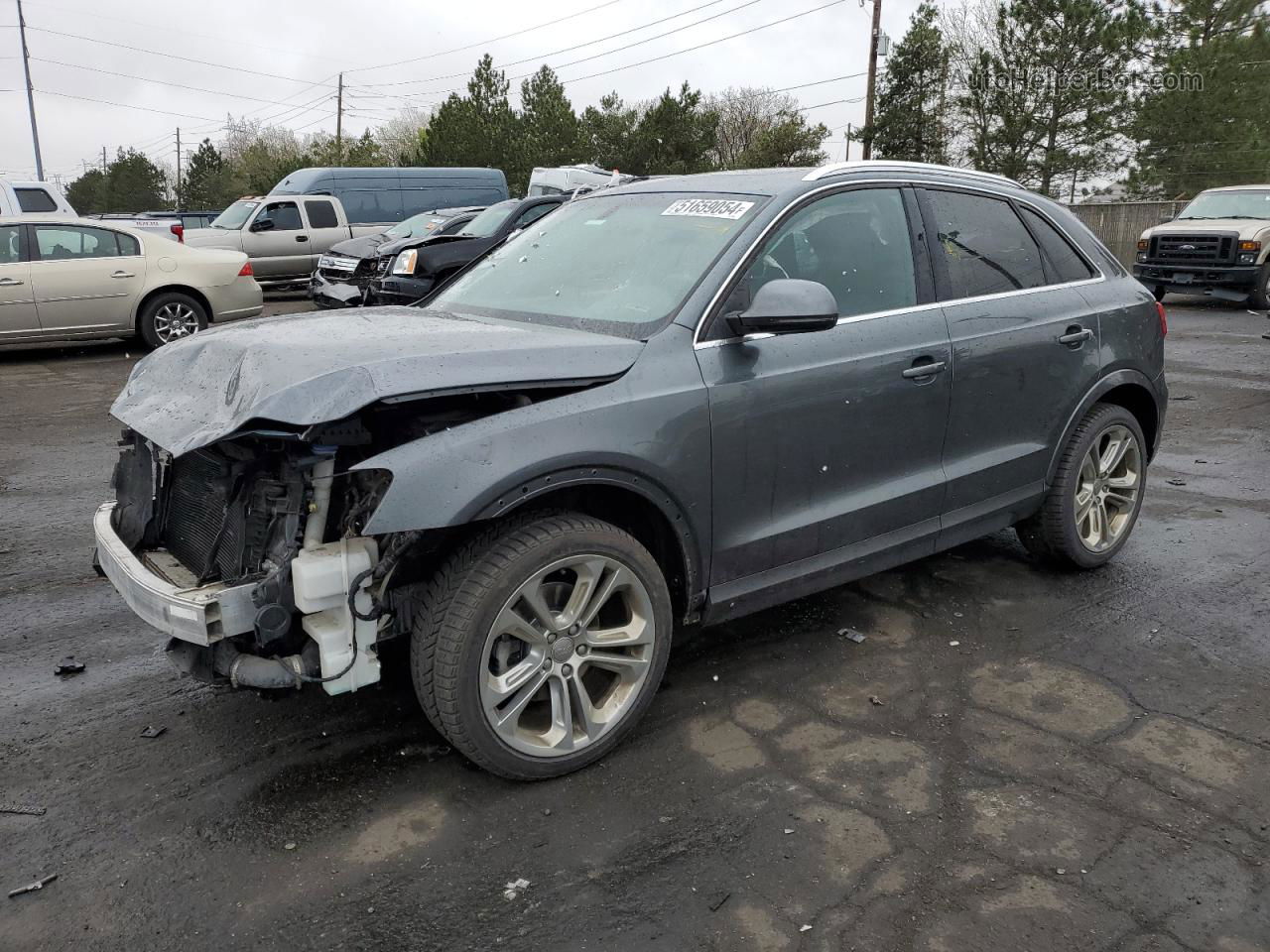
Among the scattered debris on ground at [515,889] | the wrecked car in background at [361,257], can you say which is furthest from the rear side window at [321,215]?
the scattered debris on ground at [515,889]

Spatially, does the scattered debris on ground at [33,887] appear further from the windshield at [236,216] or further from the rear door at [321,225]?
the windshield at [236,216]

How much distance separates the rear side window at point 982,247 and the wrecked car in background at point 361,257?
1008 centimetres

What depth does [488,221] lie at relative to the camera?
13648 mm

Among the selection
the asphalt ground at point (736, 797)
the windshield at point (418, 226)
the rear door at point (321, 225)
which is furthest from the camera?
the rear door at point (321, 225)

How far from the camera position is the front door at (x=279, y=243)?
1925 centimetres

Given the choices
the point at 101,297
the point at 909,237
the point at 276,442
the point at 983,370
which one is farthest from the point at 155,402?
the point at 101,297

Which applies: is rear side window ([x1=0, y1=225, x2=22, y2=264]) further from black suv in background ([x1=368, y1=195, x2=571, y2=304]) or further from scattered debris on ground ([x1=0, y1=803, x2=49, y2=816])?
scattered debris on ground ([x1=0, y1=803, x2=49, y2=816])

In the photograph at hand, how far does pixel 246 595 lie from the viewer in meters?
2.77

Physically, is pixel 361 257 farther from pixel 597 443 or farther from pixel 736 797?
pixel 736 797

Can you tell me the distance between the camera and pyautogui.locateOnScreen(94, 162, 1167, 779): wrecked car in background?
2.81 meters

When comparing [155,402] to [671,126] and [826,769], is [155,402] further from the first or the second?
[671,126]

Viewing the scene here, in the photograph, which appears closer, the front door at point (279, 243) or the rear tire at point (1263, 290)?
the rear tire at point (1263, 290)

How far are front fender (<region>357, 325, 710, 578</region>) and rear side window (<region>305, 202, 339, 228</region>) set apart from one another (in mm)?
18380

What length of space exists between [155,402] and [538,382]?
4.21 ft
